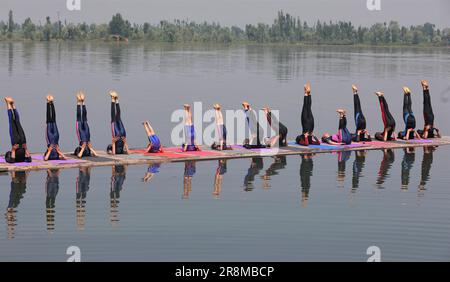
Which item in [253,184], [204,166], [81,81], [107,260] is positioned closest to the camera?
[107,260]

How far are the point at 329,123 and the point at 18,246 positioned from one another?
3129 centimetres

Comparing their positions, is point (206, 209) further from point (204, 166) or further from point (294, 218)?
point (204, 166)

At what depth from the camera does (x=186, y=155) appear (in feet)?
123

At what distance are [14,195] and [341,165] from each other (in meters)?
12.7

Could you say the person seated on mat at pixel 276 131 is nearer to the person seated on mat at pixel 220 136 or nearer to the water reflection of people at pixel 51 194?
the person seated on mat at pixel 220 136

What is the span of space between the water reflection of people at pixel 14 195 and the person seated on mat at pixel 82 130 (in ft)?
10.3

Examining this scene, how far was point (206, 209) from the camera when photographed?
28.8 metres

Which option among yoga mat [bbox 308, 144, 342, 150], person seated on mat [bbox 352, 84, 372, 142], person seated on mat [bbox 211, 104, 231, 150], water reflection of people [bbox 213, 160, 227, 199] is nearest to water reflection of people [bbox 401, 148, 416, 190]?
person seated on mat [bbox 352, 84, 372, 142]

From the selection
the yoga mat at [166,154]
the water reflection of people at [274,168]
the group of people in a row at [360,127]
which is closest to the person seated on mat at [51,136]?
the yoga mat at [166,154]

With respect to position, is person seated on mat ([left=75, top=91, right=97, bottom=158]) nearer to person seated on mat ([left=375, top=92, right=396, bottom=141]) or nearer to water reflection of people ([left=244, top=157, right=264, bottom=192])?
water reflection of people ([left=244, top=157, right=264, bottom=192])

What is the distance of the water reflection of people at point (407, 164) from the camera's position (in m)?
34.2

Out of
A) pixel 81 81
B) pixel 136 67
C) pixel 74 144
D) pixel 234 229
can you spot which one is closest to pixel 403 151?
pixel 74 144

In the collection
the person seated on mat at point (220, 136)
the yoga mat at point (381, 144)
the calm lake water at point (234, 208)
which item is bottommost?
the calm lake water at point (234, 208)

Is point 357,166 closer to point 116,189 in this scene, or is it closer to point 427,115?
point 427,115
